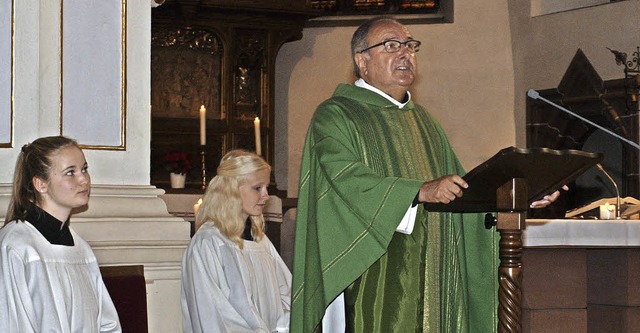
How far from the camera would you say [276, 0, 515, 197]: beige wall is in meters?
12.6

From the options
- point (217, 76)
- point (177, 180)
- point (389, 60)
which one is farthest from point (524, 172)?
point (217, 76)

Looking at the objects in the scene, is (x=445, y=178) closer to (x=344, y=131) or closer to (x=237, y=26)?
(x=344, y=131)

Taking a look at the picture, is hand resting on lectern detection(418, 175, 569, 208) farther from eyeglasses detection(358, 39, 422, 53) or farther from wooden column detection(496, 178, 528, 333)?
eyeglasses detection(358, 39, 422, 53)

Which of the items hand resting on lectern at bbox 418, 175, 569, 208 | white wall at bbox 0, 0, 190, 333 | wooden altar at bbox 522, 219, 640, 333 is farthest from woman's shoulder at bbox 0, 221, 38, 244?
wooden altar at bbox 522, 219, 640, 333

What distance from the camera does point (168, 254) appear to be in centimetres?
482

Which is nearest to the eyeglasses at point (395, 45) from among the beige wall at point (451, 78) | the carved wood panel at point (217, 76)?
the carved wood panel at point (217, 76)

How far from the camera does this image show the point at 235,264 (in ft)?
16.4

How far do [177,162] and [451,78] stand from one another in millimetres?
3541

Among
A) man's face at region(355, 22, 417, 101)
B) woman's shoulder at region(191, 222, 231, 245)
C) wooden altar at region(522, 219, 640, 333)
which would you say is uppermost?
man's face at region(355, 22, 417, 101)

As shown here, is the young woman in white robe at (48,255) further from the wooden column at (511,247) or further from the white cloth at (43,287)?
the wooden column at (511,247)

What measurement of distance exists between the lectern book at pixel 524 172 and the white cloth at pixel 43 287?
3.95 feet

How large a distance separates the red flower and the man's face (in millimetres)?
6522

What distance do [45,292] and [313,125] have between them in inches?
44.0

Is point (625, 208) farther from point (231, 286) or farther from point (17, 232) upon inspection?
point (17, 232)
